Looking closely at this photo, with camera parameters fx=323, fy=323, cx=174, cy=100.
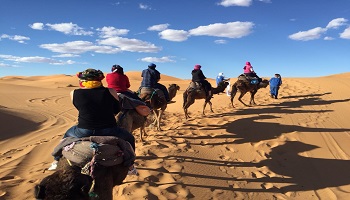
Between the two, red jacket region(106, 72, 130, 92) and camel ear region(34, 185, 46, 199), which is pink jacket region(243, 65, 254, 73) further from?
camel ear region(34, 185, 46, 199)

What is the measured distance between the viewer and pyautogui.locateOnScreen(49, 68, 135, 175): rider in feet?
15.4

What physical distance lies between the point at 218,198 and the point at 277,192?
1457mm

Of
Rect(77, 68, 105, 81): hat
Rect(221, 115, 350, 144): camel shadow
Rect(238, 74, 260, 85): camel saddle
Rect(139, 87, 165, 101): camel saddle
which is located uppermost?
Rect(77, 68, 105, 81): hat

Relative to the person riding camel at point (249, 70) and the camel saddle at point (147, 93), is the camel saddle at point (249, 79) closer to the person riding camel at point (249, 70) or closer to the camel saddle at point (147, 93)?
the person riding camel at point (249, 70)

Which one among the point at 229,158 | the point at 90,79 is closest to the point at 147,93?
the point at 229,158

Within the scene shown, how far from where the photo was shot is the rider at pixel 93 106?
4.68 metres

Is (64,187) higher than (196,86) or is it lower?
lower

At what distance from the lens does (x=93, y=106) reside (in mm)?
4684

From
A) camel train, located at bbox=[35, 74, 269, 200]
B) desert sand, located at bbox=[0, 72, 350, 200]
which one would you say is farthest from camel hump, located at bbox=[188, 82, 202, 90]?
camel train, located at bbox=[35, 74, 269, 200]

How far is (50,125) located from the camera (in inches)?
623

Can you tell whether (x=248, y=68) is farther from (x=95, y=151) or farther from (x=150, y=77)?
(x=95, y=151)

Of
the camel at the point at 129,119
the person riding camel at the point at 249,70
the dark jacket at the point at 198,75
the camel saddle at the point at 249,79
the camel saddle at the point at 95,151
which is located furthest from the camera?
the person riding camel at the point at 249,70

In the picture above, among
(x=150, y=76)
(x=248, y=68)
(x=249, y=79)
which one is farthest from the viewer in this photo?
(x=248, y=68)

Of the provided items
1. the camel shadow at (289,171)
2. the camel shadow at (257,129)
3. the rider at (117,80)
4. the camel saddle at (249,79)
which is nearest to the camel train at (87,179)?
the camel shadow at (289,171)
